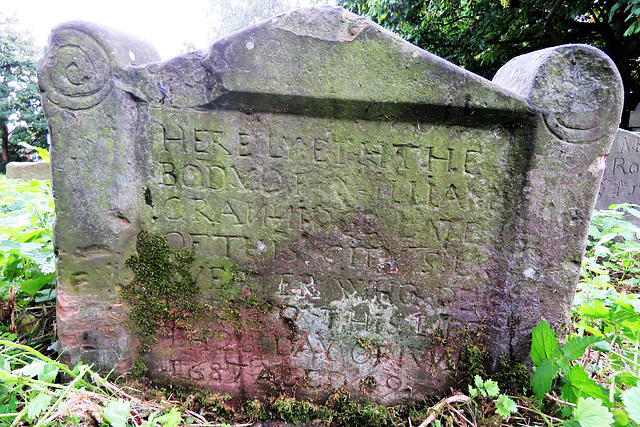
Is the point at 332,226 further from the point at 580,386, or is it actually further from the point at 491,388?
the point at 580,386

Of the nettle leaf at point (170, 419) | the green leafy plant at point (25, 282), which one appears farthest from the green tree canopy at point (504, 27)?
the nettle leaf at point (170, 419)

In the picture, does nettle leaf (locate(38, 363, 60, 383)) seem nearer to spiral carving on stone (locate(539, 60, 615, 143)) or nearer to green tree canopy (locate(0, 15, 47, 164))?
spiral carving on stone (locate(539, 60, 615, 143))

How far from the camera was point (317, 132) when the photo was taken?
1.59 m

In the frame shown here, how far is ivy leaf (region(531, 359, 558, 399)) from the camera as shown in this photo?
4.68 feet

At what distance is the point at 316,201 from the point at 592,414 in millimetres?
1379

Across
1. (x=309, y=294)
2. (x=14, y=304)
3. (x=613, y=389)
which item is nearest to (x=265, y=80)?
(x=309, y=294)

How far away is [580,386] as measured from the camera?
1368mm

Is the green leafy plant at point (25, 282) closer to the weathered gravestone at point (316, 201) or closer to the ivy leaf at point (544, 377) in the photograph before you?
the weathered gravestone at point (316, 201)

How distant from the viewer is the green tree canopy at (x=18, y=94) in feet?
52.6

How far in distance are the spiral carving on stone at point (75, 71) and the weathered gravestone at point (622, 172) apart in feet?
17.6

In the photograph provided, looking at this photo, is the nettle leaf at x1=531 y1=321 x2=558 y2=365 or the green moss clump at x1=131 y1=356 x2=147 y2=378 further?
the green moss clump at x1=131 y1=356 x2=147 y2=378

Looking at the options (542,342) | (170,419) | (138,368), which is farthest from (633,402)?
(138,368)

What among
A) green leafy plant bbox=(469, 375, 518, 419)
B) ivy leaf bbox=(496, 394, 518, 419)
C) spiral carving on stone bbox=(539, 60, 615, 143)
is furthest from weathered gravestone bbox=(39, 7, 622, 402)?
ivy leaf bbox=(496, 394, 518, 419)

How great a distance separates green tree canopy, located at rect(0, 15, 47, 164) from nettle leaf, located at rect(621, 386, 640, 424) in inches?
831
